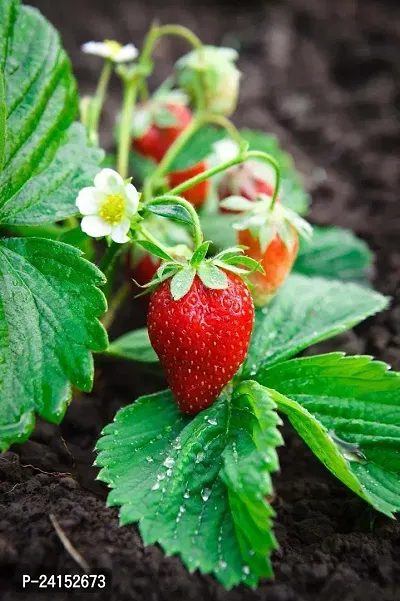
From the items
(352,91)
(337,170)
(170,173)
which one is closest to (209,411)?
(170,173)

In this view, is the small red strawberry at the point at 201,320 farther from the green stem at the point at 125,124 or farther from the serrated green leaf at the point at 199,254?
the green stem at the point at 125,124

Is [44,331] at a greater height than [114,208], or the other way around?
[114,208]

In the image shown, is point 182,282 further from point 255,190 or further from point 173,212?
point 255,190

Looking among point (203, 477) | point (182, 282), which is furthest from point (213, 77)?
point (203, 477)

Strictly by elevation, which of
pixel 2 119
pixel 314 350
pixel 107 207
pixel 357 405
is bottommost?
pixel 314 350

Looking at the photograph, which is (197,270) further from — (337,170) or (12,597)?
(337,170)
